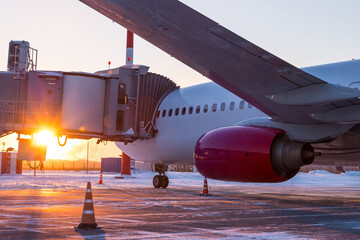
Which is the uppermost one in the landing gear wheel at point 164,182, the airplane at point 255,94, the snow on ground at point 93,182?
the airplane at point 255,94

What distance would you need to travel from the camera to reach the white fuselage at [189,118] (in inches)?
620

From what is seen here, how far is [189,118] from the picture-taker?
59.7 ft

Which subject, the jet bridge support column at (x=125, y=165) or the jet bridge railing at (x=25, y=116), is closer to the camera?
the jet bridge railing at (x=25, y=116)

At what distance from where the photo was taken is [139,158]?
21625 millimetres

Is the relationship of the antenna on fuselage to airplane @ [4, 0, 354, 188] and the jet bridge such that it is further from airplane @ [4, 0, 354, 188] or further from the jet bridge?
airplane @ [4, 0, 354, 188]

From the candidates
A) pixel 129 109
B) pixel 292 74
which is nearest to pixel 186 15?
pixel 292 74

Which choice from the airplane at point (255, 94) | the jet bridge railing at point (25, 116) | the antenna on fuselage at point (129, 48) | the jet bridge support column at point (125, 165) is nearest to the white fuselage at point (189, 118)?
the airplane at point (255, 94)

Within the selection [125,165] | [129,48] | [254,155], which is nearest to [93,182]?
[129,48]

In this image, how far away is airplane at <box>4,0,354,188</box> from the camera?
8516 mm

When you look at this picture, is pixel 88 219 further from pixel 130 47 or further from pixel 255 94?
pixel 130 47

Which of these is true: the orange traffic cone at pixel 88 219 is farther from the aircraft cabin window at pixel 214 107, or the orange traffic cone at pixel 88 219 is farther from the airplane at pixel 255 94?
the aircraft cabin window at pixel 214 107

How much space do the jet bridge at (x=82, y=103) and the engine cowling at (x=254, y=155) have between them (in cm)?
1018

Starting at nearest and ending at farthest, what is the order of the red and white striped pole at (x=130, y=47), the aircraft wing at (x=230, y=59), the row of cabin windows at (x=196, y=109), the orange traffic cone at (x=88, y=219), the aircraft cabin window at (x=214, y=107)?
the orange traffic cone at (x=88, y=219) → the aircraft wing at (x=230, y=59) → the row of cabin windows at (x=196, y=109) → the aircraft cabin window at (x=214, y=107) → the red and white striped pole at (x=130, y=47)

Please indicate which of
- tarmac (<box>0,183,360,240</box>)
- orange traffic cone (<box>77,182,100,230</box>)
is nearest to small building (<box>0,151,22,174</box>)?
tarmac (<box>0,183,360,240</box>)
